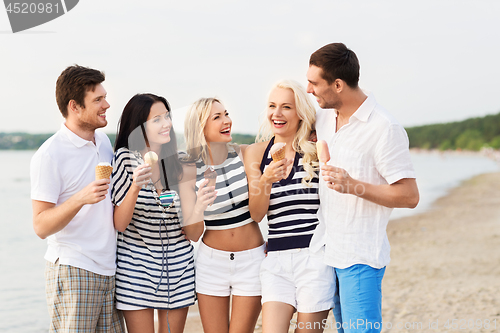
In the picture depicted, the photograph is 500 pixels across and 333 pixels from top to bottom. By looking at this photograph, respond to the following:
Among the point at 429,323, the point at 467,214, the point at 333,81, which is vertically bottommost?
the point at 467,214

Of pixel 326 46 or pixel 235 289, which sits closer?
pixel 326 46

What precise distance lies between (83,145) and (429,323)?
20.2ft

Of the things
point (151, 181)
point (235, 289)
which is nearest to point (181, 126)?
point (151, 181)

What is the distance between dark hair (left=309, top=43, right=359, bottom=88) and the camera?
3.84 m

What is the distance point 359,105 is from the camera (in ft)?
12.9

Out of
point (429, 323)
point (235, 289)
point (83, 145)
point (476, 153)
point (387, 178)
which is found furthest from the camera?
point (476, 153)

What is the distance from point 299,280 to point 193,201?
1.28 metres

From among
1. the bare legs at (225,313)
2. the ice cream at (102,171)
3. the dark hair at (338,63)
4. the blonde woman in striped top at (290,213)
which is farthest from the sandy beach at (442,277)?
the dark hair at (338,63)

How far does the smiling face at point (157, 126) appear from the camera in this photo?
419cm

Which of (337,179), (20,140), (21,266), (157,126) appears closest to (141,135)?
(157,126)

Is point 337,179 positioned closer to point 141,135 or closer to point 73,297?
point 141,135

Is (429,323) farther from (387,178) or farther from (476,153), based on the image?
(476,153)

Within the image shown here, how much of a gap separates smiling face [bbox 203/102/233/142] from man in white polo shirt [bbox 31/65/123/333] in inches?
41.8

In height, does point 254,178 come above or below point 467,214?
above
